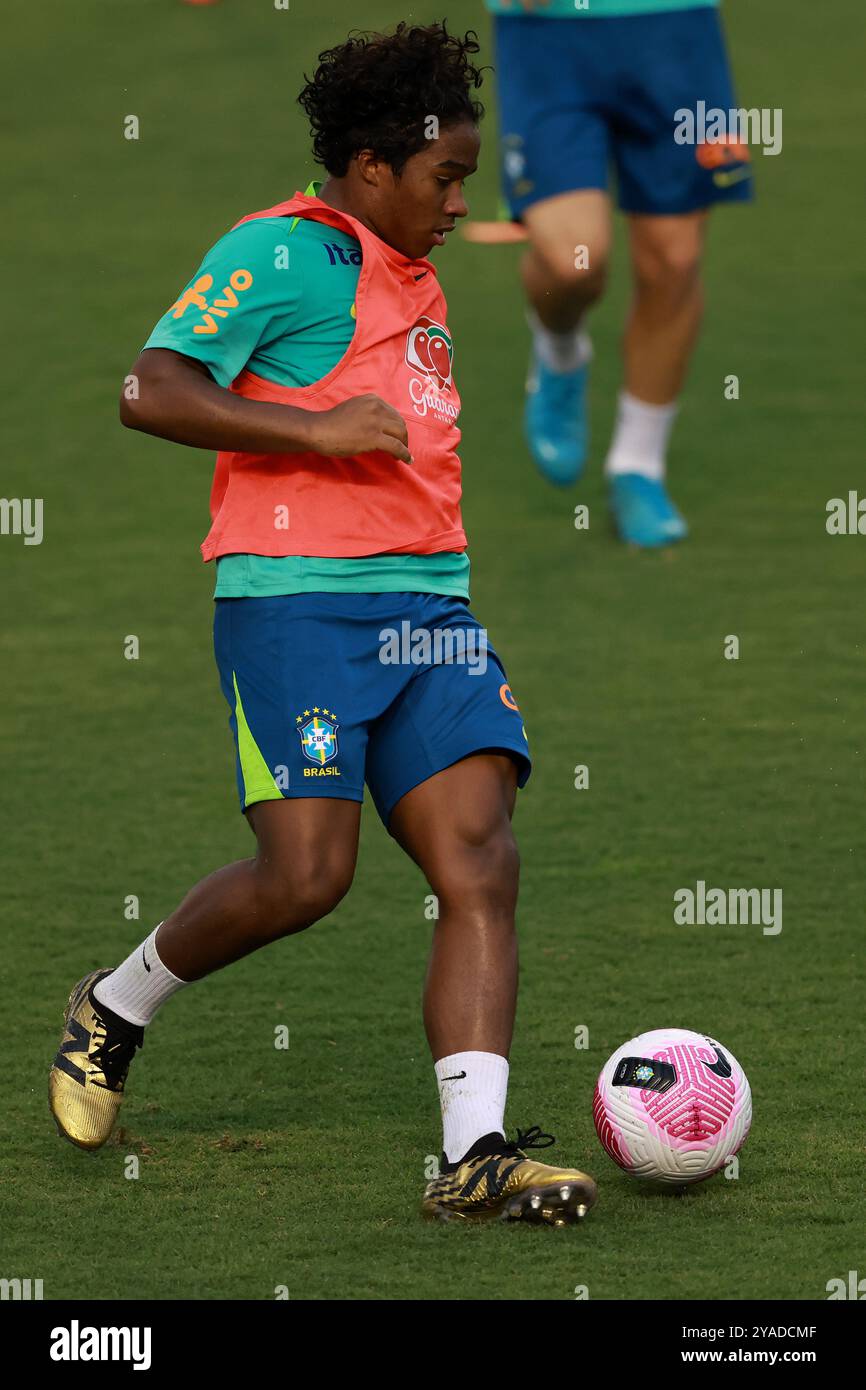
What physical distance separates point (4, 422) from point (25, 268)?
2.44 m

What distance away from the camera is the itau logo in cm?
434

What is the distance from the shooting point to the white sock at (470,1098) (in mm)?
3975

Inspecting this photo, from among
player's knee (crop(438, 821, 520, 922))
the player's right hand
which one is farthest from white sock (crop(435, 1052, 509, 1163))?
the player's right hand

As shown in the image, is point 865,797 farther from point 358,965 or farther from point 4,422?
point 4,422

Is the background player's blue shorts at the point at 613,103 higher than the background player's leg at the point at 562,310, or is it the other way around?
the background player's blue shorts at the point at 613,103

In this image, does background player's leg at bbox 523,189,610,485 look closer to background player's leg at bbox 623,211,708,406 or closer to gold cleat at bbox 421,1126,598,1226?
background player's leg at bbox 623,211,708,406

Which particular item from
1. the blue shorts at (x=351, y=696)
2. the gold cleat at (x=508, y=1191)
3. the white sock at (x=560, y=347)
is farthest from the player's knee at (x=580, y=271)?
the gold cleat at (x=508, y=1191)

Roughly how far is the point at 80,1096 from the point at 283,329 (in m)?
1.50

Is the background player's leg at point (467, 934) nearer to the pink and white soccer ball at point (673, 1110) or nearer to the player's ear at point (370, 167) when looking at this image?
the pink and white soccer ball at point (673, 1110)

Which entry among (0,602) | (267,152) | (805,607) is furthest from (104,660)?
(267,152)

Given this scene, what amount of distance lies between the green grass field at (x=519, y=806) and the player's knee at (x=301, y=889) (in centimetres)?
50

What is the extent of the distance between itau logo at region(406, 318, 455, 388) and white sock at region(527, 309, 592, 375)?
15.7 ft

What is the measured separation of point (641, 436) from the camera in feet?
30.1

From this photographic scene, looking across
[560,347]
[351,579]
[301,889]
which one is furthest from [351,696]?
[560,347]
